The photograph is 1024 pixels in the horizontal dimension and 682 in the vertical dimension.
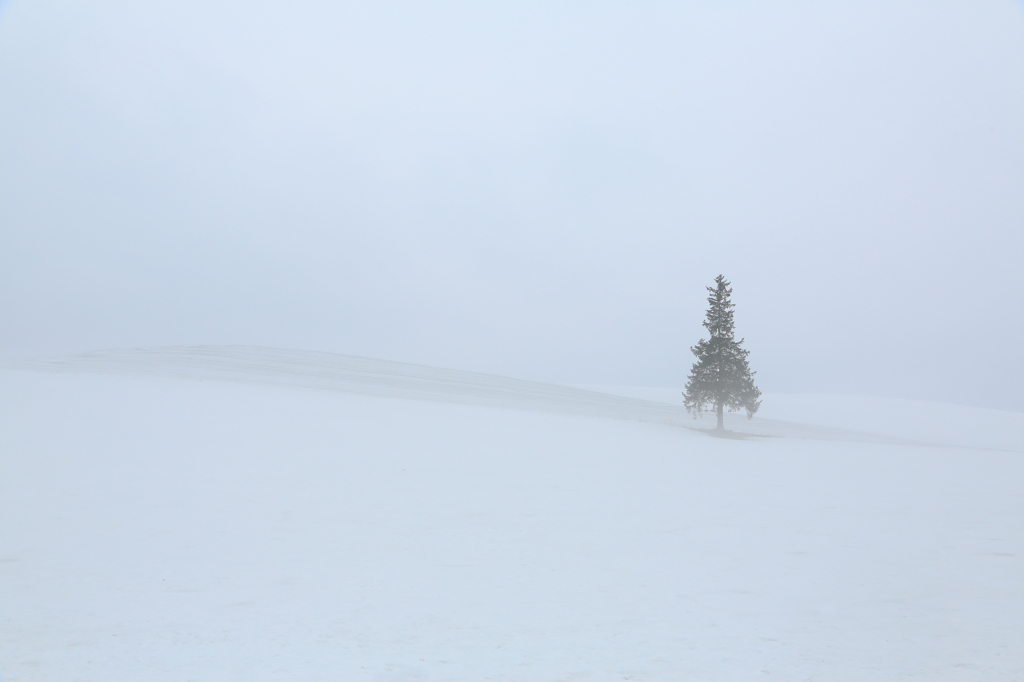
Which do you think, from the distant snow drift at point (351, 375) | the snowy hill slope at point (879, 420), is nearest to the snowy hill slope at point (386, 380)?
the distant snow drift at point (351, 375)

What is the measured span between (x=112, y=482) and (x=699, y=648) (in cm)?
1496

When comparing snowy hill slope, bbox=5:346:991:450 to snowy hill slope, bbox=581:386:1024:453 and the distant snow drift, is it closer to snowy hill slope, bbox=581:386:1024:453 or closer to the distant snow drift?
the distant snow drift

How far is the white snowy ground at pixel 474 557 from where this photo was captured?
834 centimetres

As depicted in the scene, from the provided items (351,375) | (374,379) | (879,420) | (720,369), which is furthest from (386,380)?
(879,420)

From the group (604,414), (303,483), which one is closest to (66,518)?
(303,483)

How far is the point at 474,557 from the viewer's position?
12.3m

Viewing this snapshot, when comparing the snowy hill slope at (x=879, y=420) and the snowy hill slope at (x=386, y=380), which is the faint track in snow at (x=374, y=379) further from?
the snowy hill slope at (x=879, y=420)

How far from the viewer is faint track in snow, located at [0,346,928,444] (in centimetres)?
4275

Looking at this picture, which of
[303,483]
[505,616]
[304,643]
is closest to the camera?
[304,643]

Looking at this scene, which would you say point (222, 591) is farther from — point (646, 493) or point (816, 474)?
point (816, 474)

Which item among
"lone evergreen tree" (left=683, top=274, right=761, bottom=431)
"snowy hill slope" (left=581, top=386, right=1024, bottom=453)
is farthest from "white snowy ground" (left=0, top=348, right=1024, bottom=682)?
"snowy hill slope" (left=581, top=386, right=1024, bottom=453)

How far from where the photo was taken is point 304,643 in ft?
28.2

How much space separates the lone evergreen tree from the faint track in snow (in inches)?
136

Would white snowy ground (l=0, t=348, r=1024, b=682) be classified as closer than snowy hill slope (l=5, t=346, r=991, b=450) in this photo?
Yes
